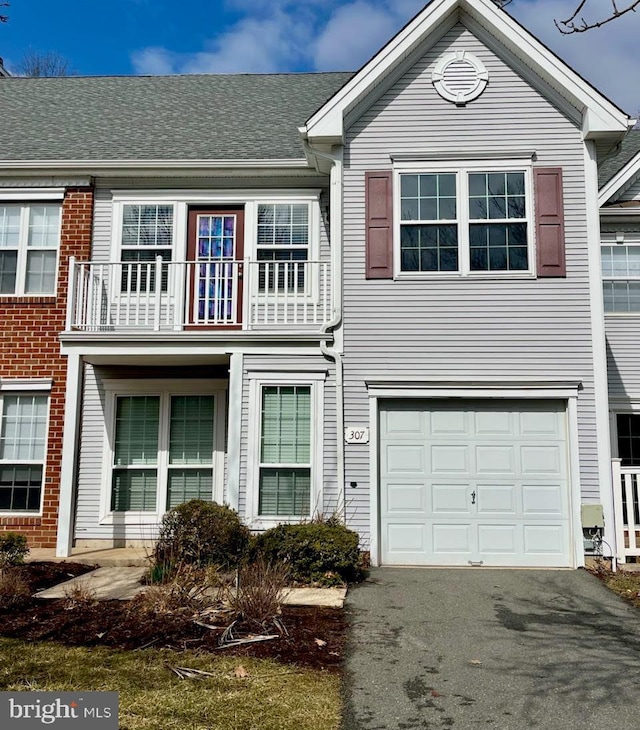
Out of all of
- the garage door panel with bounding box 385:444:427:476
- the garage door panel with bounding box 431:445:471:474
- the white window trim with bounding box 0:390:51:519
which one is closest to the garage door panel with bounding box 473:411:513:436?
the garage door panel with bounding box 431:445:471:474

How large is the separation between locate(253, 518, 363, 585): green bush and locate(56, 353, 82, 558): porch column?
3.13m

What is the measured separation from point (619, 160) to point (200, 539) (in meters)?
11.1

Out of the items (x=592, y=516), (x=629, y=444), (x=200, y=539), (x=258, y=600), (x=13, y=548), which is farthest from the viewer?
(x=629, y=444)

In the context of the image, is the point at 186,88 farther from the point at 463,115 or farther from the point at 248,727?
the point at 248,727

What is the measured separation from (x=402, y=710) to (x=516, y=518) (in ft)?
17.8

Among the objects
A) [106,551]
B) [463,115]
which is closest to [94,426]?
[106,551]

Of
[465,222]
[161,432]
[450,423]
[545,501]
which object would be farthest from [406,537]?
[465,222]

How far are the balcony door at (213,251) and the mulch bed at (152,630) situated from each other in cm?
502

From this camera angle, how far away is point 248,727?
13.9 ft

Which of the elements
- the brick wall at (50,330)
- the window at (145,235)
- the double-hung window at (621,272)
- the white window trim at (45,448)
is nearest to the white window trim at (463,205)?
the double-hung window at (621,272)

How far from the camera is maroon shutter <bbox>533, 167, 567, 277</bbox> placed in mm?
9891

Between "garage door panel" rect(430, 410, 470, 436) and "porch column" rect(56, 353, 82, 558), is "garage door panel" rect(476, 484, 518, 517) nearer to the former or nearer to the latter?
"garage door panel" rect(430, 410, 470, 436)

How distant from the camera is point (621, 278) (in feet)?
39.7

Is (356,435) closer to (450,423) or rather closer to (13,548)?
(450,423)
